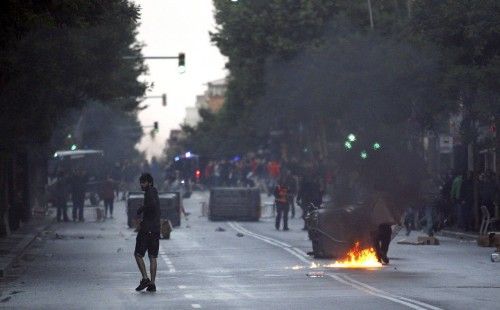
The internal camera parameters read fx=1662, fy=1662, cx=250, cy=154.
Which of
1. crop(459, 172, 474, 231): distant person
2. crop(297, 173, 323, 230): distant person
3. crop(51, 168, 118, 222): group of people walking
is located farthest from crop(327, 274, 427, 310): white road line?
crop(51, 168, 118, 222): group of people walking

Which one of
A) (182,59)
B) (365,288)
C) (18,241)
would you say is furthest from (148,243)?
(182,59)

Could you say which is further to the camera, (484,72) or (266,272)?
(484,72)

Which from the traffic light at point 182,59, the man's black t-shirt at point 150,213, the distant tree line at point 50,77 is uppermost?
the traffic light at point 182,59

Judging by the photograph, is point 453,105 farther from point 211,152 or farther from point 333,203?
point 211,152

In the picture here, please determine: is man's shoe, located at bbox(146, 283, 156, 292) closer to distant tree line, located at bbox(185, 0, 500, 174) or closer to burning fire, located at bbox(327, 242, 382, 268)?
burning fire, located at bbox(327, 242, 382, 268)

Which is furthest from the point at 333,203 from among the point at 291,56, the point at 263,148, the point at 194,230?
the point at 263,148

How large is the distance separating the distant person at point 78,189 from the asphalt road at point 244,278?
52.2ft

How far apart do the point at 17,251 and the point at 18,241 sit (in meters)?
5.23

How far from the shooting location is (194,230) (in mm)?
52469

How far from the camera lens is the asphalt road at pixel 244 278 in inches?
866

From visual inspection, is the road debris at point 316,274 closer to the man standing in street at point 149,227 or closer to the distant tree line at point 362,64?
the man standing in street at point 149,227

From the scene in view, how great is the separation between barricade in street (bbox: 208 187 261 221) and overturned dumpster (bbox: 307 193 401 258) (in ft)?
91.8

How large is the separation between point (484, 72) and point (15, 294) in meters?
21.4

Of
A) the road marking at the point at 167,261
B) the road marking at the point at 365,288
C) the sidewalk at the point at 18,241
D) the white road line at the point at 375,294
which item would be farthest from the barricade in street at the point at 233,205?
the white road line at the point at 375,294
